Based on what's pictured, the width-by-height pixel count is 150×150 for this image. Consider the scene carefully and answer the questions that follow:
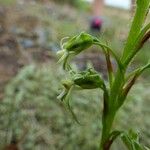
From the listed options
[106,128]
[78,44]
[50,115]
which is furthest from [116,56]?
[50,115]

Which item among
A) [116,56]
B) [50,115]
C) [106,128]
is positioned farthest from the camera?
[50,115]

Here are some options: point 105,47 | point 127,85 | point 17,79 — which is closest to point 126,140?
point 127,85

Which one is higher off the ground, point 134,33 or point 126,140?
Result: point 134,33

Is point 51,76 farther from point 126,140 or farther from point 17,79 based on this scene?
point 126,140

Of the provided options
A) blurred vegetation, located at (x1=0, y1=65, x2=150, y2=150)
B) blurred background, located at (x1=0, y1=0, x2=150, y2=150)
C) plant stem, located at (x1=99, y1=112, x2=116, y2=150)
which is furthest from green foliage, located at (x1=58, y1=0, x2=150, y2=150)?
blurred vegetation, located at (x1=0, y1=65, x2=150, y2=150)

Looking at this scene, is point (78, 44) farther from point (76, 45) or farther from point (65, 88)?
point (65, 88)

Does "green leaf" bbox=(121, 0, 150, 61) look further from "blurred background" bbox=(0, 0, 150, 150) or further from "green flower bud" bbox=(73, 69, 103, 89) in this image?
"blurred background" bbox=(0, 0, 150, 150)

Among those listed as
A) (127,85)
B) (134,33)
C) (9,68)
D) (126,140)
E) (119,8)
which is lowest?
(119,8)

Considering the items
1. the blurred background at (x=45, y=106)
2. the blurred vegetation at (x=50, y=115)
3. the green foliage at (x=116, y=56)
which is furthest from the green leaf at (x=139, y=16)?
the blurred vegetation at (x=50, y=115)
